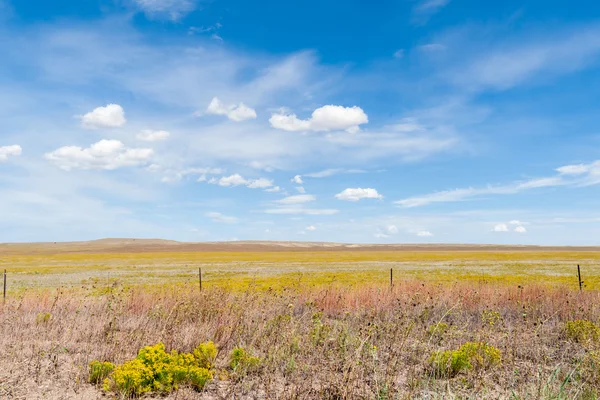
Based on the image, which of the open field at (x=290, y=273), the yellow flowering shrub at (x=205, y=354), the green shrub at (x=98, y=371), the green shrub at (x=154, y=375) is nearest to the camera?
the green shrub at (x=154, y=375)

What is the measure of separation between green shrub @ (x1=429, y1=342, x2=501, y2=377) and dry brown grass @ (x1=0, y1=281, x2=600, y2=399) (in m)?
0.20

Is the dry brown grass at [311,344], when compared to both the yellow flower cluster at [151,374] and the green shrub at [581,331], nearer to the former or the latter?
the yellow flower cluster at [151,374]

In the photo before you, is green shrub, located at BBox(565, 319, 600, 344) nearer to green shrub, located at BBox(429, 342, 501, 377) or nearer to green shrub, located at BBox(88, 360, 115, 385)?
green shrub, located at BBox(429, 342, 501, 377)

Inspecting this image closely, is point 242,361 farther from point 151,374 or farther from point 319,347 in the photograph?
point 151,374

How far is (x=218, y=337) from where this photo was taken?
33.6 feet

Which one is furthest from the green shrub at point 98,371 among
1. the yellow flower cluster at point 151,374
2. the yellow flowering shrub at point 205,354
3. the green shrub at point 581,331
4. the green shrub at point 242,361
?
the green shrub at point 581,331

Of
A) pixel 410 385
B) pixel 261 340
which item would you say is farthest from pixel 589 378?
pixel 261 340

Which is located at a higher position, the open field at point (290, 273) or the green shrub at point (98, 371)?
the green shrub at point (98, 371)

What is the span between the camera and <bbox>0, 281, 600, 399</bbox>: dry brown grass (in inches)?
277

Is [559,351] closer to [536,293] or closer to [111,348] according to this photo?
[536,293]

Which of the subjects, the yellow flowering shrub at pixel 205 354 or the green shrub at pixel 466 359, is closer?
the green shrub at pixel 466 359

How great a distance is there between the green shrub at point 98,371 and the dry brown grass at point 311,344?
0.16 meters

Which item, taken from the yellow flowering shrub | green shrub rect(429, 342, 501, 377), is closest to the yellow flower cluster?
the yellow flowering shrub

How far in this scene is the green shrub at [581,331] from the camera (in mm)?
10297
